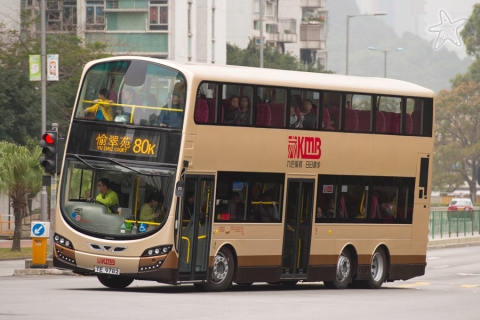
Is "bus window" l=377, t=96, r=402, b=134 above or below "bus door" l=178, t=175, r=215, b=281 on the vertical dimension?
above

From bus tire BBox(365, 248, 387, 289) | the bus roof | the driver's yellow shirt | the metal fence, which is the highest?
the bus roof

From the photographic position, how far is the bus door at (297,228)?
70.5 feet

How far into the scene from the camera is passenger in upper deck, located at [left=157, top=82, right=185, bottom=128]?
19141 mm

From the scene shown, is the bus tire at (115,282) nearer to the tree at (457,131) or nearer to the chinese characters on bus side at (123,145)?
the chinese characters on bus side at (123,145)

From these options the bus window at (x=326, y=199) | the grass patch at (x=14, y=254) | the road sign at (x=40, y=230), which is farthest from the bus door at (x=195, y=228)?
the grass patch at (x=14, y=254)

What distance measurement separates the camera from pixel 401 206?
24.0m

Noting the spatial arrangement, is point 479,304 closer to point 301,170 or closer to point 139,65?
point 301,170

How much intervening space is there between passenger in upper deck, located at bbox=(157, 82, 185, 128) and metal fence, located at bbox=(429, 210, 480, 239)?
3259cm

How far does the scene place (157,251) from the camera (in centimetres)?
1877

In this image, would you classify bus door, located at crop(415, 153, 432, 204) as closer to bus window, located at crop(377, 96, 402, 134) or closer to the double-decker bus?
the double-decker bus

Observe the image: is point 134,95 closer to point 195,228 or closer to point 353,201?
point 195,228

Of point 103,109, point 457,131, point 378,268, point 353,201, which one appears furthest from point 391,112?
point 457,131

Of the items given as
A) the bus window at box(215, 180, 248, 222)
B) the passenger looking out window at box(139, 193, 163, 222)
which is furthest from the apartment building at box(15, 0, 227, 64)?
the passenger looking out window at box(139, 193, 163, 222)

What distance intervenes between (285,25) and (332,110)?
3435 inches
